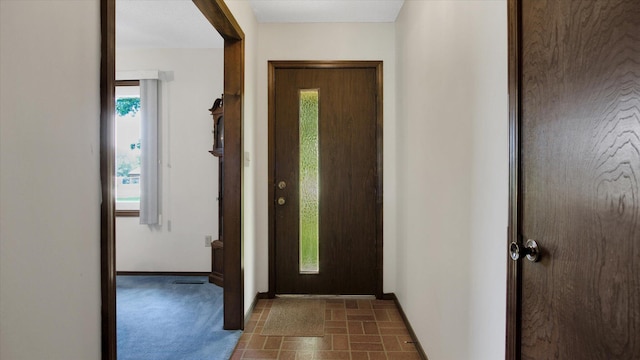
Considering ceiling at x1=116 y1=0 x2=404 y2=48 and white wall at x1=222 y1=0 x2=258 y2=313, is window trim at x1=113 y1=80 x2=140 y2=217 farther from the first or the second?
white wall at x1=222 y1=0 x2=258 y2=313

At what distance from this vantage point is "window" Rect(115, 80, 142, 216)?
3869mm

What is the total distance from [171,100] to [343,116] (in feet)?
6.25

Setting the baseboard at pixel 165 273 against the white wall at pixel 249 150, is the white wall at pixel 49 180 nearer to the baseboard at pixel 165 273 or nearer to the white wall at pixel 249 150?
the white wall at pixel 249 150

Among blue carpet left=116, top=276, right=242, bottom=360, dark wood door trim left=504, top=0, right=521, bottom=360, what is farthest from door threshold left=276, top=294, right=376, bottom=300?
dark wood door trim left=504, top=0, right=521, bottom=360

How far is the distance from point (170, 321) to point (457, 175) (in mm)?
2348

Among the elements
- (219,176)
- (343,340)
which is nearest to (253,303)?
(343,340)

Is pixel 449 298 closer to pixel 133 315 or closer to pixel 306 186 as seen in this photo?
pixel 306 186

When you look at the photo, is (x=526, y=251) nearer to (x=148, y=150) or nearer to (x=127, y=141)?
(x=148, y=150)

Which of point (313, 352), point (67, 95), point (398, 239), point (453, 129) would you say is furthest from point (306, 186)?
point (67, 95)

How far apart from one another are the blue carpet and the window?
3.09ft

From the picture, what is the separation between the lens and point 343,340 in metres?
2.42

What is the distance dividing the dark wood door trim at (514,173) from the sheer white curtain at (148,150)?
3491 mm

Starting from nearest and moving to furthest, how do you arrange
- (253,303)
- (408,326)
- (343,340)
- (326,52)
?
1. (343,340)
2. (408,326)
3. (253,303)
4. (326,52)

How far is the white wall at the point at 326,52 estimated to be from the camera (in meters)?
3.15
